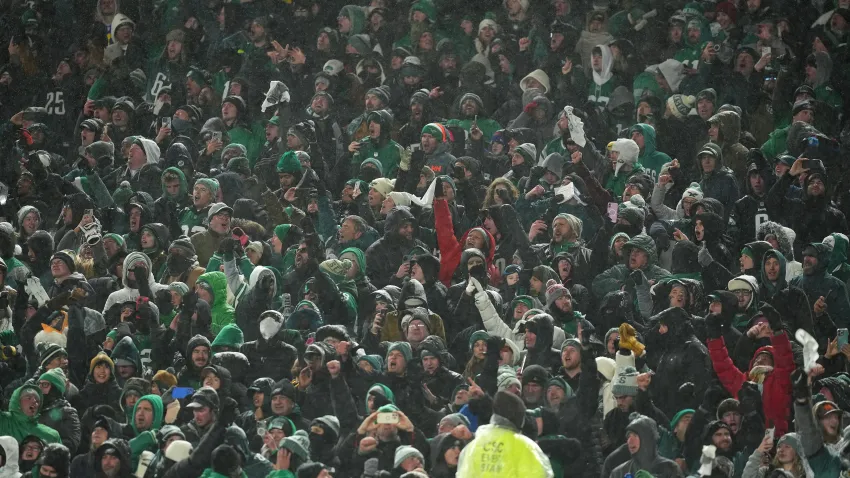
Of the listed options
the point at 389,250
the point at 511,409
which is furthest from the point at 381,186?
the point at 511,409

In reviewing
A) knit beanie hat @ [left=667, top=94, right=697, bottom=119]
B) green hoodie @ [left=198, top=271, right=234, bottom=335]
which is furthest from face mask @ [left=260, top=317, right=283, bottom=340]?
knit beanie hat @ [left=667, top=94, right=697, bottom=119]

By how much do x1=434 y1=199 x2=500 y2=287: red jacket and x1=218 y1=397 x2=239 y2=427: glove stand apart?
2967 mm

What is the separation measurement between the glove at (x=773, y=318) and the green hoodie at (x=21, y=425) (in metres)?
5.77

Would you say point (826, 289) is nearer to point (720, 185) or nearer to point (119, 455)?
point (720, 185)

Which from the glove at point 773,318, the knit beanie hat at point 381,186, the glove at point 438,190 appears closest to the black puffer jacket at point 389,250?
the glove at point 438,190

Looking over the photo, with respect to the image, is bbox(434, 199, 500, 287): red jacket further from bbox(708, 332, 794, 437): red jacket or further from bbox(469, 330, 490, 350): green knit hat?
bbox(708, 332, 794, 437): red jacket

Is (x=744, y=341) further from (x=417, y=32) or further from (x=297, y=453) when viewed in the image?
(x=417, y=32)

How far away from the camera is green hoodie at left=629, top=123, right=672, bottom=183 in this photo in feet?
63.7

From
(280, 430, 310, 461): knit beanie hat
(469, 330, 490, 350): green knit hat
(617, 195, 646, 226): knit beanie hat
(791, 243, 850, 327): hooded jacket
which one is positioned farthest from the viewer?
(617, 195, 646, 226): knit beanie hat

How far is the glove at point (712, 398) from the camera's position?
1543 cm

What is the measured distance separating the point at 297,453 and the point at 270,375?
160 centimetres

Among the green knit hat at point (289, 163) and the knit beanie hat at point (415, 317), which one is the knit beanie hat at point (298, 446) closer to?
the knit beanie hat at point (415, 317)

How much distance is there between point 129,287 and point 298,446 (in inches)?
135

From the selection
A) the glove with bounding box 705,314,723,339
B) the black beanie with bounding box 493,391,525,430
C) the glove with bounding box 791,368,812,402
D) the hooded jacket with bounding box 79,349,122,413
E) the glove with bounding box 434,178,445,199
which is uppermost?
the black beanie with bounding box 493,391,525,430
